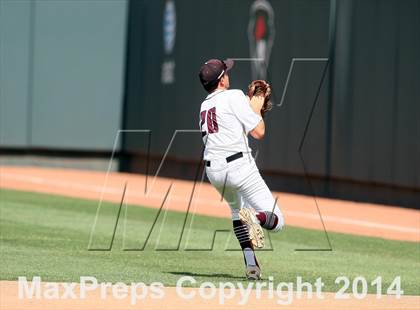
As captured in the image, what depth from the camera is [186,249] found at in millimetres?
12992

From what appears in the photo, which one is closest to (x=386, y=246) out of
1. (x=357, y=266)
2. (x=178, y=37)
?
(x=357, y=266)

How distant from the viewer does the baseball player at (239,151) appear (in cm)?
991

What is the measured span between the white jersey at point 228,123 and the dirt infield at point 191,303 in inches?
50.5

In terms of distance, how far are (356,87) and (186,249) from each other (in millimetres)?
7829

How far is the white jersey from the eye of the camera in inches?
390

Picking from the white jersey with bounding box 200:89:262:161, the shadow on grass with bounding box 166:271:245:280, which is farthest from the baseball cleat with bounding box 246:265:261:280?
the white jersey with bounding box 200:89:262:161

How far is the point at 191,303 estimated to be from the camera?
867 cm

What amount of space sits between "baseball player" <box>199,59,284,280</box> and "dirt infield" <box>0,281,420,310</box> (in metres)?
0.83

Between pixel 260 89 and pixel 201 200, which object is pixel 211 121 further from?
pixel 201 200

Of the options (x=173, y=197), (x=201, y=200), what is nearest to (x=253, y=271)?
(x=201, y=200)

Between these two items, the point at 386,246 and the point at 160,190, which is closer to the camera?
the point at 386,246

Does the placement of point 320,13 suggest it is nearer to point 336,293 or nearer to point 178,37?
point 178,37

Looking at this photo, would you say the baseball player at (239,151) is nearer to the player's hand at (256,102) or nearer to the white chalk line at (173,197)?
the player's hand at (256,102)

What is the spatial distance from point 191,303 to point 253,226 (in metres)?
1.37
